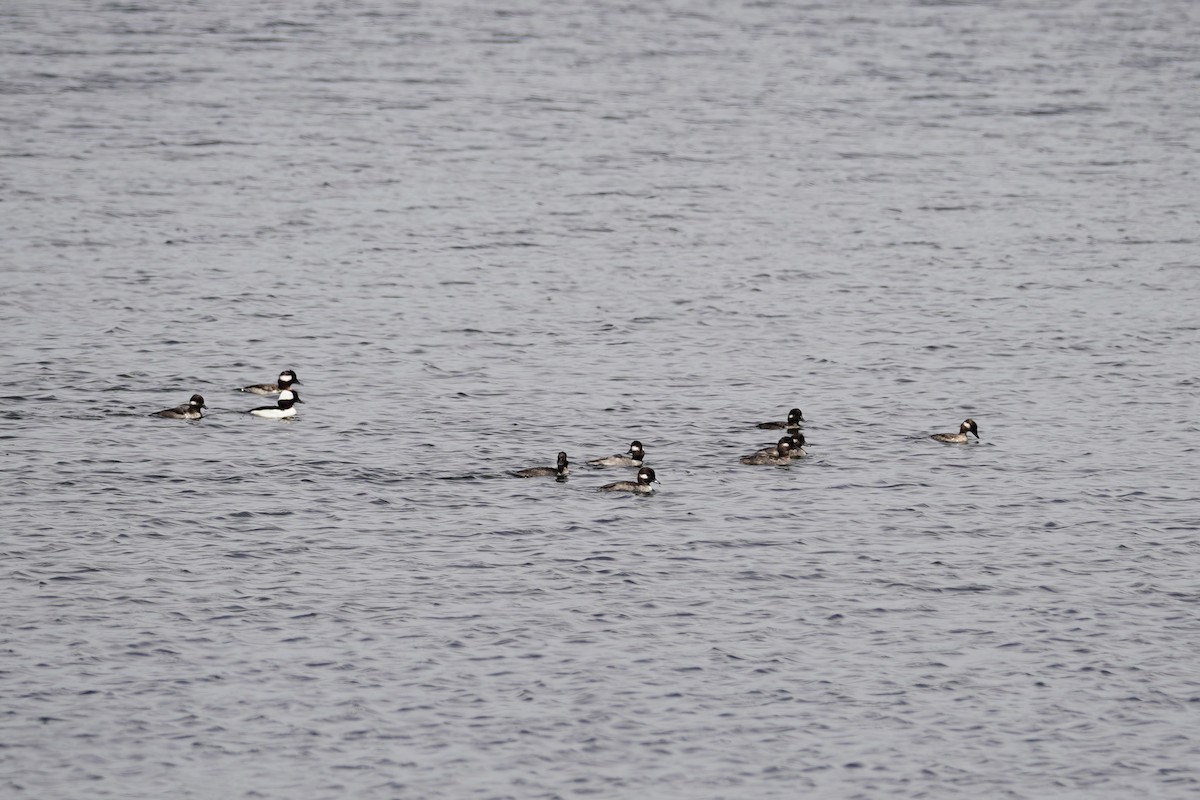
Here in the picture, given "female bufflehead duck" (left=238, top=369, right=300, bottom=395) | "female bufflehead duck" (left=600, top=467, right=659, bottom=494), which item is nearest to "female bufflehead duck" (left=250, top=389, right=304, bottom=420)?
"female bufflehead duck" (left=238, top=369, right=300, bottom=395)

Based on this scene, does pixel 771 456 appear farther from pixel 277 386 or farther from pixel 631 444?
pixel 277 386

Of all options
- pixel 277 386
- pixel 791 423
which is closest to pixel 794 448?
pixel 791 423

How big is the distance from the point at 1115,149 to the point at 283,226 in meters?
29.0

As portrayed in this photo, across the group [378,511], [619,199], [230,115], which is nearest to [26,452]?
[378,511]

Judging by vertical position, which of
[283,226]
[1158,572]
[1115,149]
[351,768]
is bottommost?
[351,768]

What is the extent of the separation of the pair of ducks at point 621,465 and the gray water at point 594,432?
0.81ft

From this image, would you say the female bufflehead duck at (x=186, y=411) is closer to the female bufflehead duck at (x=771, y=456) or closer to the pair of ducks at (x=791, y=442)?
the pair of ducks at (x=791, y=442)

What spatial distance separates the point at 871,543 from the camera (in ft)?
98.8

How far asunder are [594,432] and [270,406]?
22.5 feet

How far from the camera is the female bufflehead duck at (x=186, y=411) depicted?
117ft

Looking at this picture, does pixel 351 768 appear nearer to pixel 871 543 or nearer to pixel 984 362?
pixel 871 543

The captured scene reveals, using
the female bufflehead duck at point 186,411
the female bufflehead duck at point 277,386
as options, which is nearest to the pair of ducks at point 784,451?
the female bufflehead duck at point 277,386

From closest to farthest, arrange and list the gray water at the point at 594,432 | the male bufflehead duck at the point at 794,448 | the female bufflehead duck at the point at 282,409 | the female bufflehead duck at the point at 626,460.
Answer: the gray water at the point at 594,432 → the female bufflehead duck at the point at 626,460 → the male bufflehead duck at the point at 794,448 → the female bufflehead duck at the point at 282,409

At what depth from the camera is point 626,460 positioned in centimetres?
3316
